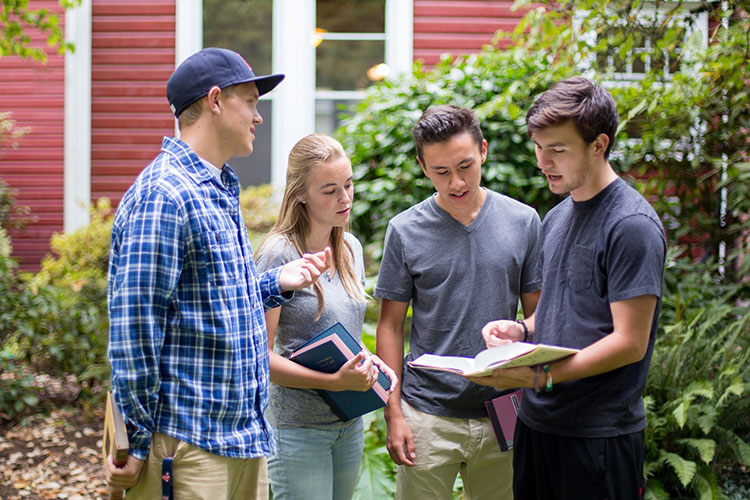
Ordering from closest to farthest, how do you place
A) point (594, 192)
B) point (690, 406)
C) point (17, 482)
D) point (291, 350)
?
point (594, 192), point (291, 350), point (690, 406), point (17, 482)

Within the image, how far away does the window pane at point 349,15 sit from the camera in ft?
25.1

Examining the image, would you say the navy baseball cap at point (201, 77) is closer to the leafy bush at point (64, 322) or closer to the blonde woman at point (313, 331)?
the blonde woman at point (313, 331)

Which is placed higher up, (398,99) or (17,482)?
(398,99)

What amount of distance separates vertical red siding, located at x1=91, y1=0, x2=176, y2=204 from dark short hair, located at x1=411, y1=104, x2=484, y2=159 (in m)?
5.76

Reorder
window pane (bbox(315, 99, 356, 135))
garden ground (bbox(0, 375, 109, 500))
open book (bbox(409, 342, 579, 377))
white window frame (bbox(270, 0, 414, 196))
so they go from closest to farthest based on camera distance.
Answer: open book (bbox(409, 342, 579, 377)) → garden ground (bbox(0, 375, 109, 500)) → white window frame (bbox(270, 0, 414, 196)) → window pane (bbox(315, 99, 356, 135))

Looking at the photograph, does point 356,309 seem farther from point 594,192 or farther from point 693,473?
point 693,473

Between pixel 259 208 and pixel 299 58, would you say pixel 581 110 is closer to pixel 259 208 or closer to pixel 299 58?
pixel 259 208

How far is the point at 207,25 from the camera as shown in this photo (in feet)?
25.5

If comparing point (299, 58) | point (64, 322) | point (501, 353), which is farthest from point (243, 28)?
point (501, 353)

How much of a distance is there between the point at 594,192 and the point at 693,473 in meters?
2.14

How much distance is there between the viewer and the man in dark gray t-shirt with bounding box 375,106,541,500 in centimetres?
253

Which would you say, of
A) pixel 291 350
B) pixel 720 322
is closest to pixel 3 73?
pixel 291 350

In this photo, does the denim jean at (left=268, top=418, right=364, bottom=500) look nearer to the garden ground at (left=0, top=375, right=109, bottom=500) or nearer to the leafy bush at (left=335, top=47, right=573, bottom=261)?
the garden ground at (left=0, top=375, right=109, bottom=500)

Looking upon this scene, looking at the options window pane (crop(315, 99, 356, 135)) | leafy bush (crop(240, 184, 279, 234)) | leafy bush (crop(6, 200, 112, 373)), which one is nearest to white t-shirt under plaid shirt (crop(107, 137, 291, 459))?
leafy bush (crop(6, 200, 112, 373))
